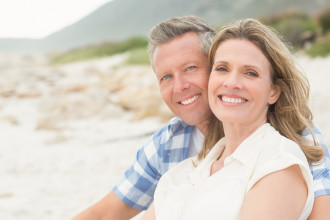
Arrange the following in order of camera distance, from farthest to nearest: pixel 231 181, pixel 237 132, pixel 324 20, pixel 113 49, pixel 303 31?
pixel 113 49, pixel 303 31, pixel 324 20, pixel 237 132, pixel 231 181

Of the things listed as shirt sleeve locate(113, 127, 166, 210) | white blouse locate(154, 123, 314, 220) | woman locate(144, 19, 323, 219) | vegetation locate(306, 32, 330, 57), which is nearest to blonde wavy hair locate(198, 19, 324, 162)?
woman locate(144, 19, 323, 219)

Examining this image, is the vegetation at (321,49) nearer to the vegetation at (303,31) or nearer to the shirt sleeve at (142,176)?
the vegetation at (303,31)

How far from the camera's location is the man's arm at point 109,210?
93.0 inches

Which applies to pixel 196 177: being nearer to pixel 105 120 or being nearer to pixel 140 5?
pixel 105 120

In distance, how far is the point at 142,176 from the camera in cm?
243

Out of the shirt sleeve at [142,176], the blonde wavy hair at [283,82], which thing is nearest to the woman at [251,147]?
the blonde wavy hair at [283,82]

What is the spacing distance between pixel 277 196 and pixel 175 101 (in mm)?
992

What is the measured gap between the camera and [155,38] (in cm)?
226

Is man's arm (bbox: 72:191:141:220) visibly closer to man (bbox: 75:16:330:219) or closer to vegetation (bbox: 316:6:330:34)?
man (bbox: 75:16:330:219)

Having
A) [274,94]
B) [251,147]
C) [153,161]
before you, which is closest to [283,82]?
[274,94]

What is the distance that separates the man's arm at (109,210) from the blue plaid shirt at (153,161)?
38 millimetres

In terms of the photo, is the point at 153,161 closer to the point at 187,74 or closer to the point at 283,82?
the point at 187,74

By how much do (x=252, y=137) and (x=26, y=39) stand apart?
99524 millimetres

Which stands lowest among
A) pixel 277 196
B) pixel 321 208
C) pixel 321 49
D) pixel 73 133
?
pixel 321 208
